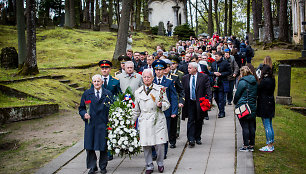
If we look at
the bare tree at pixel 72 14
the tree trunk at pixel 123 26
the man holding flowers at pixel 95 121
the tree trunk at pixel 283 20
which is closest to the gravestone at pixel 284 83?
the tree trunk at pixel 123 26

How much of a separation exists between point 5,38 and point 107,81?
82.9ft

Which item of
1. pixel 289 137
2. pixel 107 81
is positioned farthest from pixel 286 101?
pixel 107 81

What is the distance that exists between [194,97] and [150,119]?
2.54m

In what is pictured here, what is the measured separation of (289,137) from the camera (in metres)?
9.77

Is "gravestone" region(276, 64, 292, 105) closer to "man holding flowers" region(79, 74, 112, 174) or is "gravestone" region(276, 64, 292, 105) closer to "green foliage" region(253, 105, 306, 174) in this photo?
"green foliage" region(253, 105, 306, 174)

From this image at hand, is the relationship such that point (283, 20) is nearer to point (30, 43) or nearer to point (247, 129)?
point (30, 43)

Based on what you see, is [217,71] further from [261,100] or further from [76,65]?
[76,65]

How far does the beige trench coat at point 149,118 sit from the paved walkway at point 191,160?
0.81m

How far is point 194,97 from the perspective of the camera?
9.10 metres

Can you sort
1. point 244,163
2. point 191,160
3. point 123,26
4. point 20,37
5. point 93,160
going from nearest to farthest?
point 93,160, point 244,163, point 191,160, point 20,37, point 123,26

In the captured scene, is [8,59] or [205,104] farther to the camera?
[8,59]

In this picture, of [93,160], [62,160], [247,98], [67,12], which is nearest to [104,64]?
[93,160]

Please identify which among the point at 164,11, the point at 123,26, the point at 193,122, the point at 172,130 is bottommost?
the point at 172,130

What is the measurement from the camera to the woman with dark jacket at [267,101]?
824cm
